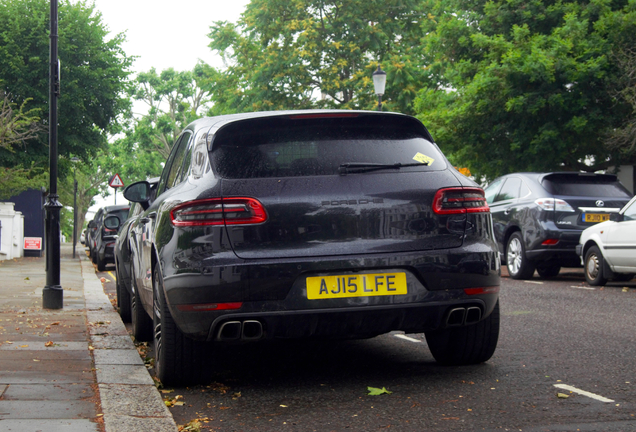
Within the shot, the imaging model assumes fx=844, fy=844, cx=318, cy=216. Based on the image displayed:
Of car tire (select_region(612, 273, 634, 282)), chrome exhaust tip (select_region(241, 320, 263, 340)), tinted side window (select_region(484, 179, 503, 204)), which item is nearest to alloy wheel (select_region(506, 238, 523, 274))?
tinted side window (select_region(484, 179, 503, 204))

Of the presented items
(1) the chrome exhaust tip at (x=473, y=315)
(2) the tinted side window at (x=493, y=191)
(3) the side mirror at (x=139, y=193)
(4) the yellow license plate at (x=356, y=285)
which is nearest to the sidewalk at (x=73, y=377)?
(4) the yellow license plate at (x=356, y=285)

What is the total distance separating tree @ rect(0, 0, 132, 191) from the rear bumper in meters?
26.1

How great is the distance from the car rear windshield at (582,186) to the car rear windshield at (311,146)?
28.7ft

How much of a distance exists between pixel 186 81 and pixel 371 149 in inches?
2223

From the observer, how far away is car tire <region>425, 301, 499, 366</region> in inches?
218

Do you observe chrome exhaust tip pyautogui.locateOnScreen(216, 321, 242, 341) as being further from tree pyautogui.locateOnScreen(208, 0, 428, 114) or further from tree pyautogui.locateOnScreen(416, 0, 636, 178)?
tree pyautogui.locateOnScreen(208, 0, 428, 114)

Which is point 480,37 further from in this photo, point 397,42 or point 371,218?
point 371,218

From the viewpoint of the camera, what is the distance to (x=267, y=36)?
36.2 m

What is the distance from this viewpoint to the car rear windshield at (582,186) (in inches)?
527

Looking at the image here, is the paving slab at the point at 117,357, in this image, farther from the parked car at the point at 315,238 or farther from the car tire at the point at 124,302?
the car tire at the point at 124,302

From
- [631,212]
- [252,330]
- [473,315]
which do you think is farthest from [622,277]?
[252,330]

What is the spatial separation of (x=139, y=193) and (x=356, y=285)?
2.78m

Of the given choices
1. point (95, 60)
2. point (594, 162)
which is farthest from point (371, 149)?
point (95, 60)

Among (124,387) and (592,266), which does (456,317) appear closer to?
(124,387)
